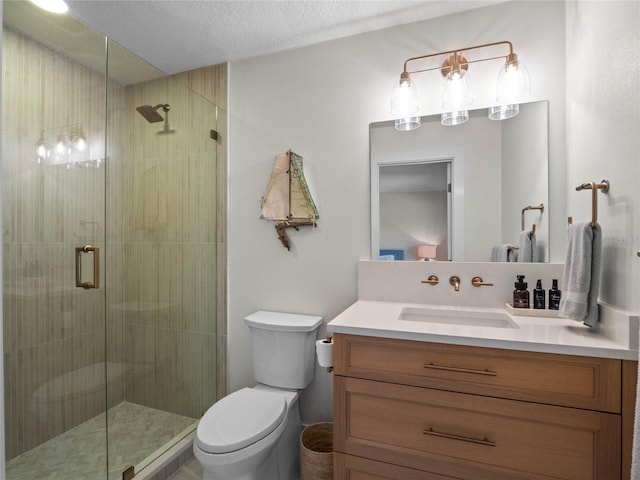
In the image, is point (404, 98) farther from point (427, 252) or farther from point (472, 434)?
point (472, 434)

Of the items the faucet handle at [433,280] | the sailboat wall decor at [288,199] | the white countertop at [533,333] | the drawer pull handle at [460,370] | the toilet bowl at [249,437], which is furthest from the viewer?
the sailboat wall decor at [288,199]

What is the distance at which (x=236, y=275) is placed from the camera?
6.97ft

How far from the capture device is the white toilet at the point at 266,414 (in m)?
1.31

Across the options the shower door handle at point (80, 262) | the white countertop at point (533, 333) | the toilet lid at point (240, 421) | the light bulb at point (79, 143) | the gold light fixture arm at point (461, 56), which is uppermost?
the gold light fixture arm at point (461, 56)

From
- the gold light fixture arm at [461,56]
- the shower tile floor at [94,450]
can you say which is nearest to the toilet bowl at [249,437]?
the shower tile floor at [94,450]

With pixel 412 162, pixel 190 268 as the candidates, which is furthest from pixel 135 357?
pixel 412 162

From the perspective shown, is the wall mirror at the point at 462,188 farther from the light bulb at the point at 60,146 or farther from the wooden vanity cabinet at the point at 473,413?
the light bulb at the point at 60,146

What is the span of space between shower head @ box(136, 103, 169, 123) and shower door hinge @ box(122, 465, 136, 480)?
5.94ft

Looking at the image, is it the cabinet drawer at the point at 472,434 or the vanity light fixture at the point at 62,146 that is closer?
the cabinet drawer at the point at 472,434

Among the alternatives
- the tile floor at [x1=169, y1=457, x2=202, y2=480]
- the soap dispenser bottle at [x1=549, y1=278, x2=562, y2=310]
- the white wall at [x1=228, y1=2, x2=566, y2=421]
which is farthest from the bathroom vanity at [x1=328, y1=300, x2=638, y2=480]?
the tile floor at [x1=169, y1=457, x2=202, y2=480]

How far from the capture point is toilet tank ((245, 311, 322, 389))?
69.4 inches

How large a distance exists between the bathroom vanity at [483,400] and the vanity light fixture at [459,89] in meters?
1.02

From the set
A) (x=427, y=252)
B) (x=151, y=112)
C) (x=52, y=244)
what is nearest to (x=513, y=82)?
(x=427, y=252)

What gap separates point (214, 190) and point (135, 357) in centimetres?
109
